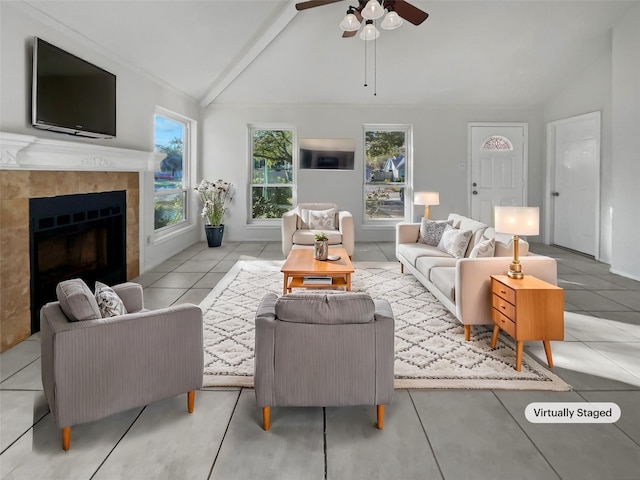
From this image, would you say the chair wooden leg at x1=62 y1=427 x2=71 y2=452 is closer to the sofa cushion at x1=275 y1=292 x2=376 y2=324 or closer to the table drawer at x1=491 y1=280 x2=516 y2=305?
the sofa cushion at x1=275 y1=292 x2=376 y2=324

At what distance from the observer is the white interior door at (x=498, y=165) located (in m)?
7.48

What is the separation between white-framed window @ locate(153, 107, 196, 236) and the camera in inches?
235

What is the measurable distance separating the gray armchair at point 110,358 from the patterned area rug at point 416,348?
49 centimetres

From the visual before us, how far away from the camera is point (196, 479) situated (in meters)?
1.58

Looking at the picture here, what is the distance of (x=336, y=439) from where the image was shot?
6.02ft

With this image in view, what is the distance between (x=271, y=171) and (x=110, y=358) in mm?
6234

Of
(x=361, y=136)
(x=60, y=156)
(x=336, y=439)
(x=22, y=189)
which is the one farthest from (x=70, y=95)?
(x=361, y=136)

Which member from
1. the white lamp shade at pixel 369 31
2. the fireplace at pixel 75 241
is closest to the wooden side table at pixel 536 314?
the white lamp shade at pixel 369 31

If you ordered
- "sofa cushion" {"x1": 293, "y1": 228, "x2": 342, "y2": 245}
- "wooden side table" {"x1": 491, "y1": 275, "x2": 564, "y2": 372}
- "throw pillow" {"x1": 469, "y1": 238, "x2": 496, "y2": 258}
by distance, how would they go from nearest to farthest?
"wooden side table" {"x1": 491, "y1": 275, "x2": 564, "y2": 372}
"throw pillow" {"x1": 469, "y1": 238, "x2": 496, "y2": 258}
"sofa cushion" {"x1": 293, "y1": 228, "x2": 342, "y2": 245}

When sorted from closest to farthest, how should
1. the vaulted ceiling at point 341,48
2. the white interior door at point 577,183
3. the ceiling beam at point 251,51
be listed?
the vaulted ceiling at point 341,48 → the ceiling beam at point 251,51 → the white interior door at point 577,183

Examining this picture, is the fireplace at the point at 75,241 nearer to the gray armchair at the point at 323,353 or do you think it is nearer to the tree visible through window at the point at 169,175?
the tree visible through window at the point at 169,175

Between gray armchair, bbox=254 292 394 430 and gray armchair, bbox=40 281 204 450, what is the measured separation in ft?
1.30

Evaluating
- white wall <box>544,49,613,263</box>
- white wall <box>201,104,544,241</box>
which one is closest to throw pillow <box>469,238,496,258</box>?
white wall <box>544,49,613,263</box>

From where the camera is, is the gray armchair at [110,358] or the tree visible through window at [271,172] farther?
the tree visible through window at [271,172]
